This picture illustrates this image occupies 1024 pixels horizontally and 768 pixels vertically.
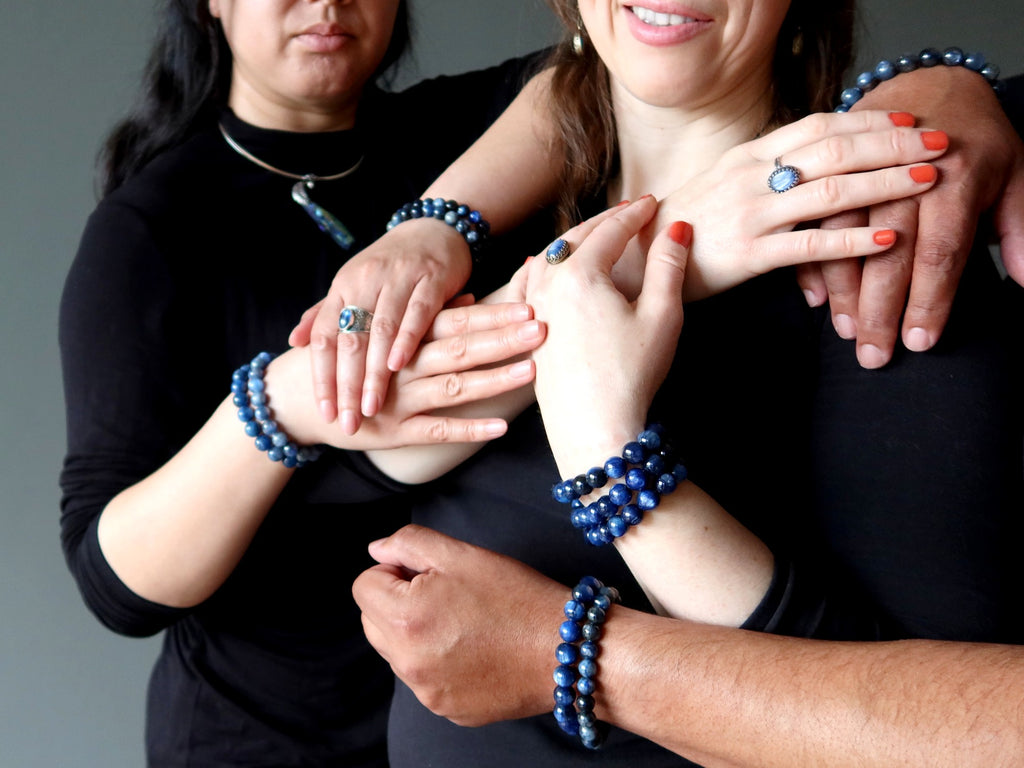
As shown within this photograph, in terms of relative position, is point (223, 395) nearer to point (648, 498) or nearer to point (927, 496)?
point (648, 498)

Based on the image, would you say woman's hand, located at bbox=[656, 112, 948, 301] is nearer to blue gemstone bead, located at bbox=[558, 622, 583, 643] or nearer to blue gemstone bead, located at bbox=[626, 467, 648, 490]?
blue gemstone bead, located at bbox=[626, 467, 648, 490]

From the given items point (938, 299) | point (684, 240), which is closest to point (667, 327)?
point (684, 240)

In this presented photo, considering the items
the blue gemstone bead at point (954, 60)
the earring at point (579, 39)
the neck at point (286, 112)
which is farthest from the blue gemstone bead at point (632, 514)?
the neck at point (286, 112)

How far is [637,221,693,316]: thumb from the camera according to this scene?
94 centimetres

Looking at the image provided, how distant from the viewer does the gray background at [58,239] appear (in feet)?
8.23

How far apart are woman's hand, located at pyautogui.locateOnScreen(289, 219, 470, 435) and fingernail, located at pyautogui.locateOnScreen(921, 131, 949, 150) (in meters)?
0.50

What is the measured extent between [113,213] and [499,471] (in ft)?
2.59

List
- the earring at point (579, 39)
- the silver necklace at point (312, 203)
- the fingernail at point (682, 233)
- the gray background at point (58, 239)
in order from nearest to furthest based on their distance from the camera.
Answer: the fingernail at point (682, 233), the earring at point (579, 39), the silver necklace at point (312, 203), the gray background at point (58, 239)

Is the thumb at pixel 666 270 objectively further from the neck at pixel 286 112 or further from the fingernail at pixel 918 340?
the neck at pixel 286 112

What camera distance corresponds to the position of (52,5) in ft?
8.13

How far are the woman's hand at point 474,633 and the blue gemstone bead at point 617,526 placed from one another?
0.30ft

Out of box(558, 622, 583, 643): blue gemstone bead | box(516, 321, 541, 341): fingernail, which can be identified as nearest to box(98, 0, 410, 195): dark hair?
box(516, 321, 541, 341): fingernail

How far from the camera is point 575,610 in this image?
0.91m

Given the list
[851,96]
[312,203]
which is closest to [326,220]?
[312,203]
